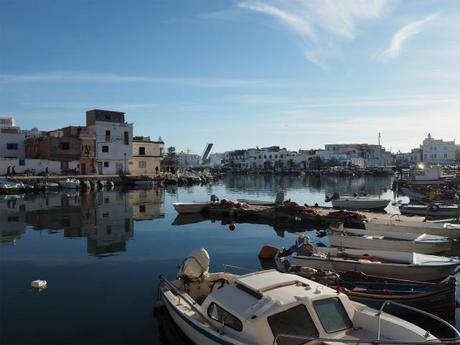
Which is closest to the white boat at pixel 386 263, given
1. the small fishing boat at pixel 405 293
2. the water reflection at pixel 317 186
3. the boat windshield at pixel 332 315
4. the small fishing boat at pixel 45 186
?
the small fishing boat at pixel 405 293

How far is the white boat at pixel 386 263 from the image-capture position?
13.9 meters

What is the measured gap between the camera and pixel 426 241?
18844 mm

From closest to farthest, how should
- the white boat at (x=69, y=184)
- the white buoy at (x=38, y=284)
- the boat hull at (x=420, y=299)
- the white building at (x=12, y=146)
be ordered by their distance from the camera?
the boat hull at (x=420, y=299) → the white buoy at (x=38, y=284) → the white boat at (x=69, y=184) → the white building at (x=12, y=146)

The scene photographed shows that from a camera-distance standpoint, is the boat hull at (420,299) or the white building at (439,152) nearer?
the boat hull at (420,299)

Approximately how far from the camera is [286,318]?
319 inches

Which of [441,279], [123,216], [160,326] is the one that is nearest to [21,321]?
[160,326]

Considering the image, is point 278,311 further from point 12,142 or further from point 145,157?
point 12,142

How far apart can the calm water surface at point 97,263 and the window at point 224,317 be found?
7.73 ft

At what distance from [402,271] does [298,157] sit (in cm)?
13886

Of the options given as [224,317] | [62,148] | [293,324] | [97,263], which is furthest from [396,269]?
[62,148]

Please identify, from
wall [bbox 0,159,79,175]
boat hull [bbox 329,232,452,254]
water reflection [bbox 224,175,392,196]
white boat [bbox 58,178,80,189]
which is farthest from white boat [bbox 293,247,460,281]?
wall [bbox 0,159,79,175]

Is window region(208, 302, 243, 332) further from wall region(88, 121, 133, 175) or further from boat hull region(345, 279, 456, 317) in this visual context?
wall region(88, 121, 133, 175)

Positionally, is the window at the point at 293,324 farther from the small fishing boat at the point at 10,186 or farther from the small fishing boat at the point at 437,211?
the small fishing boat at the point at 10,186

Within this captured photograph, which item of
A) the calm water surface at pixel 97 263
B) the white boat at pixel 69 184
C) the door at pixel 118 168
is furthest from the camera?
the door at pixel 118 168
